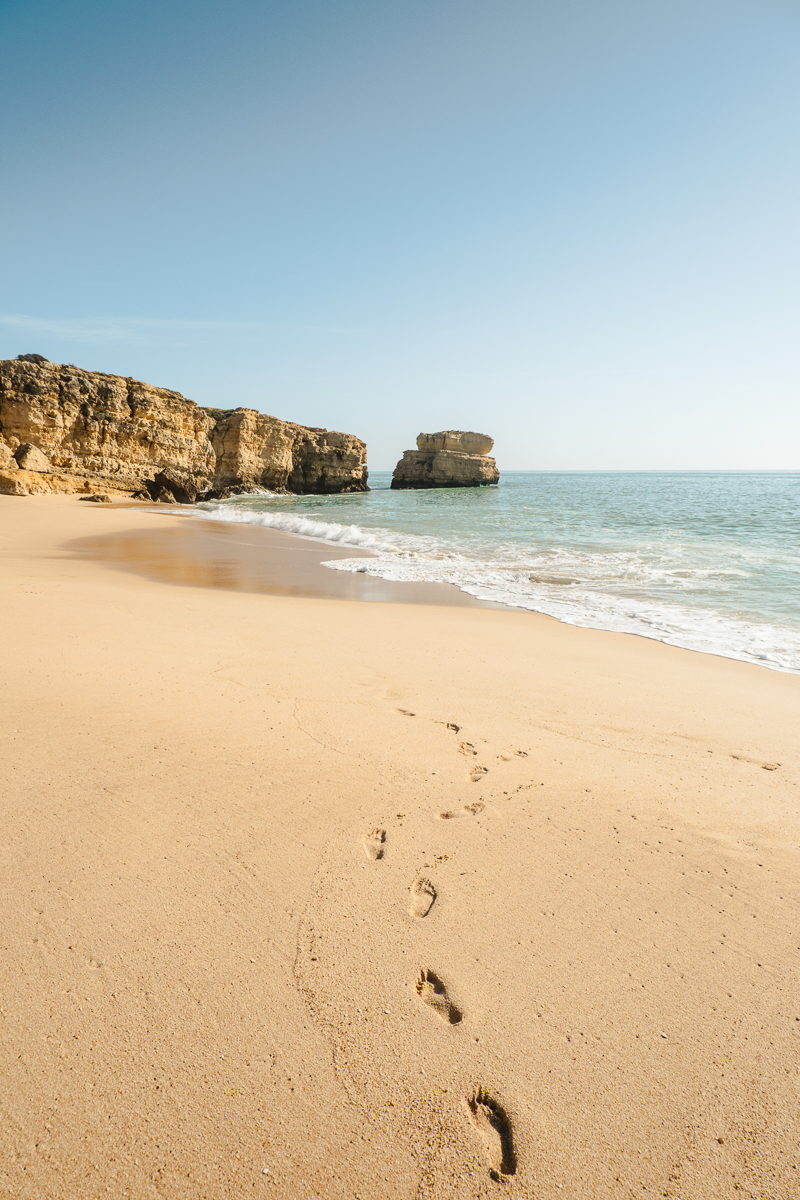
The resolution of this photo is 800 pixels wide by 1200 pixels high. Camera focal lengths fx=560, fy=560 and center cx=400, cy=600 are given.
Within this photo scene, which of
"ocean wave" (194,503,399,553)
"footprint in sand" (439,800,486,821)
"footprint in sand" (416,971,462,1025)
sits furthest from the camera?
"ocean wave" (194,503,399,553)

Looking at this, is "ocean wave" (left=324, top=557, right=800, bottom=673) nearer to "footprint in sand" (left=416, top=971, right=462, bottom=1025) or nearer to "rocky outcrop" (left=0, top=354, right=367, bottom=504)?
"footprint in sand" (left=416, top=971, right=462, bottom=1025)

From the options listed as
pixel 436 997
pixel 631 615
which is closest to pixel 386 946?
pixel 436 997

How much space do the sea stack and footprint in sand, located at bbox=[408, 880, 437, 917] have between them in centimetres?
5772

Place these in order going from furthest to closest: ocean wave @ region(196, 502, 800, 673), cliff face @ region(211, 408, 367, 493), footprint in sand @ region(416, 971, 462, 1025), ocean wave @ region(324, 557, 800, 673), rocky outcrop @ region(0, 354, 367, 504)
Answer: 1. cliff face @ region(211, 408, 367, 493)
2. rocky outcrop @ region(0, 354, 367, 504)
3. ocean wave @ region(196, 502, 800, 673)
4. ocean wave @ region(324, 557, 800, 673)
5. footprint in sand @ region(416, 971, 462, 1025)

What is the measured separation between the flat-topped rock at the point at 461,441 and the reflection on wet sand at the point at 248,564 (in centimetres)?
4572

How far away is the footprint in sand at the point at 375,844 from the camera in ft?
6.55

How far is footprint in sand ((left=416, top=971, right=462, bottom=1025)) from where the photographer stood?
144 cm

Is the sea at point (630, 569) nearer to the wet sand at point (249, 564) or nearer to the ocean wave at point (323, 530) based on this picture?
the ocean wave at point (323, 530)

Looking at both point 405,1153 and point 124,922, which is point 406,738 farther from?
point 405,1153

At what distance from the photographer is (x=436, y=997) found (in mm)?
1482

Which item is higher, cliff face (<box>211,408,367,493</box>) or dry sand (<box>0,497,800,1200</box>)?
cliff face (<box>211,408,367,493</box>)

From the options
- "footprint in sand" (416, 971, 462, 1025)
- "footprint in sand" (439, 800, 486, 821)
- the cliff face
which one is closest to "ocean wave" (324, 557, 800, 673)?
"footprint in sand" (439, 800, 486, 821)

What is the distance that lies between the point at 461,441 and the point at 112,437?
37.3 meters

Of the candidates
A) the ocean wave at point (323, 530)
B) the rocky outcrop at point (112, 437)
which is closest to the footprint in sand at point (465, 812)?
the ocean wave at point (323, 530)
